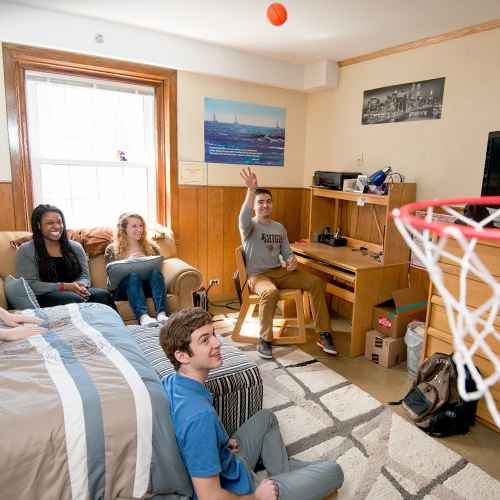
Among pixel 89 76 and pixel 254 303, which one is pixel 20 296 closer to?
pixel 254 303

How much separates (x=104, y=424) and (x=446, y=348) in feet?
6.62

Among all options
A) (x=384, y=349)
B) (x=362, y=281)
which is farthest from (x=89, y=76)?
(x=384, y=349)

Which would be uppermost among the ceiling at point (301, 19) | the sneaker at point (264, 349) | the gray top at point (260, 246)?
the ceiling at point (301, 19)

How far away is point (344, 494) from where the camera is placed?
1.67 metres

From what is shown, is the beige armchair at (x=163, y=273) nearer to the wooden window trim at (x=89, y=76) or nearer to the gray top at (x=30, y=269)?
the gray top at (x=30, y=269)

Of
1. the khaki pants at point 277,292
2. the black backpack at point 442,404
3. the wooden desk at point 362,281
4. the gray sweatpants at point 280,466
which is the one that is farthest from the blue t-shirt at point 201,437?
the wooden desk at point 362,281

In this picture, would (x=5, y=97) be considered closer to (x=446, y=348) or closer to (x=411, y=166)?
(x=411, y=166)

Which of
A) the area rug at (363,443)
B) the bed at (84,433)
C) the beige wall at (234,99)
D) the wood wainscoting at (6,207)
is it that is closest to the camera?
the bed at (84,433)

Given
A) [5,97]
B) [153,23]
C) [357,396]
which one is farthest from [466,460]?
[5,97]

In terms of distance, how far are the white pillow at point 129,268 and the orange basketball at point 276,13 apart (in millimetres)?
1862

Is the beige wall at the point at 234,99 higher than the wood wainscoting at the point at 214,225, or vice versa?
the beige wall at the point at 234,99

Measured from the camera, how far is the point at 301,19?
276 cm

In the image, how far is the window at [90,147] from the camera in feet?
10.7

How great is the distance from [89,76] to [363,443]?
3.42m
